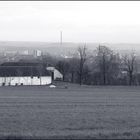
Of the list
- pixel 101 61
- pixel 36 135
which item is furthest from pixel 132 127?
pixel 101 61

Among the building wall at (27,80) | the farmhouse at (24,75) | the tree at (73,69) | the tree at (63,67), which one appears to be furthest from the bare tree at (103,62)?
the building wall at (27,80)

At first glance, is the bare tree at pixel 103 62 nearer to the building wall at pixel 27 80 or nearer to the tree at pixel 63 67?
the tree at pixel 63 67

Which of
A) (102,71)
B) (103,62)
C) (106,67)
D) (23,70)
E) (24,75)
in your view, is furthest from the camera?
(106,67)

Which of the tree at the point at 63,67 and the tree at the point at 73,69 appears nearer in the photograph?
the tree at the point at 73,69

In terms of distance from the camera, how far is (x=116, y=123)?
20.3m

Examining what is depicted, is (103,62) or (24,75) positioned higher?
(103,62)

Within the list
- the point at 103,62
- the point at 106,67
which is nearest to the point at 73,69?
the point at 103,62

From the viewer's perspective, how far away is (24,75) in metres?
89.6

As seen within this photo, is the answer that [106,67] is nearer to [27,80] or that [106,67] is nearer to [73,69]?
[73,69]

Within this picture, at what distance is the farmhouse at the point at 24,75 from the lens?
88.2m

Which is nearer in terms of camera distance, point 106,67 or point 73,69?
point 106,67

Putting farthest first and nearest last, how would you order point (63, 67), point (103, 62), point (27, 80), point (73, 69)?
point (63, 67) → point (73, 69) → point (103, 62) → point (27, 80)

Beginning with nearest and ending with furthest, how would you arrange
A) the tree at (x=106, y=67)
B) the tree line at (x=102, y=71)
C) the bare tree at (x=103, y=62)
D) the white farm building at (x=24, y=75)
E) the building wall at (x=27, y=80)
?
the building wall at (x=27, y=80) → the white farm building at (x=24, y=75) → the tree line at (x=102, y=71) → the tree at (x=106, y=67) → the bare tree at (x=103, y=62)

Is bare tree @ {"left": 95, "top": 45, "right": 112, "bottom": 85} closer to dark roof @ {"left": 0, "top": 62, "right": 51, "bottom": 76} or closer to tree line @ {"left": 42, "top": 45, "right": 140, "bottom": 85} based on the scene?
tree line @ {"left": 42, "top": 45, "right": 140, "bottom": 85}
